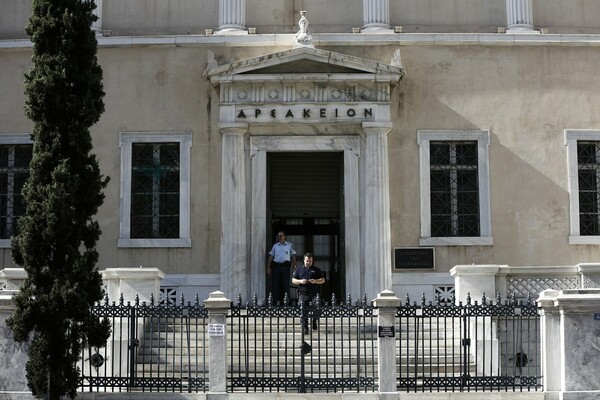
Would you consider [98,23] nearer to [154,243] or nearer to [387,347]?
[154,243]

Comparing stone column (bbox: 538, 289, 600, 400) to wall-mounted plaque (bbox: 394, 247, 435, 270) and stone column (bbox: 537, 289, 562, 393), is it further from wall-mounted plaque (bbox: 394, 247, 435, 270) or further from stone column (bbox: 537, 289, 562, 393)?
wall-mounted plaque (bbox: 394, 247, 435, 270)

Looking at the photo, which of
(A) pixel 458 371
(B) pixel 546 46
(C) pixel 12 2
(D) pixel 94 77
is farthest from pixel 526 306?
(C) pixel 12 2

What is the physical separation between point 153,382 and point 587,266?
28.8 ft

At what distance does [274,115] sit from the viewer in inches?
1014

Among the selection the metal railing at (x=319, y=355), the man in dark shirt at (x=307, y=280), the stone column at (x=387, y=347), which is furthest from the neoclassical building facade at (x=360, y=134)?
the stone column at (x=387, y=347)

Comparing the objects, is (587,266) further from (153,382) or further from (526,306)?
(153,382)

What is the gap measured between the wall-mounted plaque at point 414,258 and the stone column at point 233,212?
10.7 ft

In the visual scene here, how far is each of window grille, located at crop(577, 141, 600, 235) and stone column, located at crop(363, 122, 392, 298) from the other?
4244mm

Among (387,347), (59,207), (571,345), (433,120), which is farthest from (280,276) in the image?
(571,345)

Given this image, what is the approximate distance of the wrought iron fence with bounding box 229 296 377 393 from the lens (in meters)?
18.6

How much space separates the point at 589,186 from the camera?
86.0 ft

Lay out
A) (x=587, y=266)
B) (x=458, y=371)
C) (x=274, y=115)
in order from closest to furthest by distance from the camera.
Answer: (x=458, y=371) < (x=587, y=266) < (x=274, y=115)

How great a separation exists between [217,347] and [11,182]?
9.80 m

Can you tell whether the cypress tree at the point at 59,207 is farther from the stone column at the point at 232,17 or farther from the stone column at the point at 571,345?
the stone column at the point at 232,17
